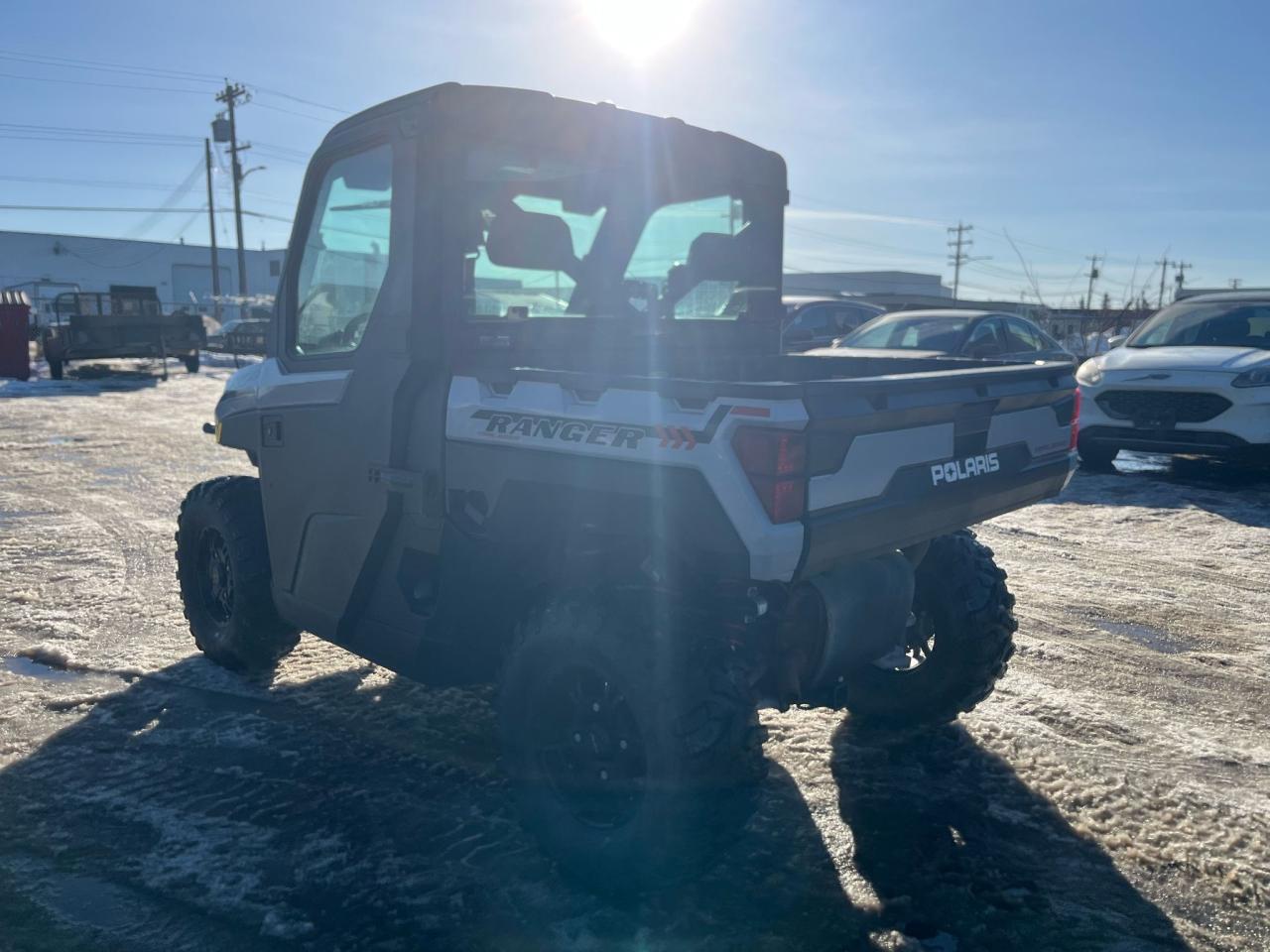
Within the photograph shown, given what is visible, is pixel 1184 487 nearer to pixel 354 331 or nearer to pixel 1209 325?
pixel 1209 325

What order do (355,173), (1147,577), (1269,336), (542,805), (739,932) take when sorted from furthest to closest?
(1269,336)
(1147,577)
(355,173)
(542,805)
(739,932)

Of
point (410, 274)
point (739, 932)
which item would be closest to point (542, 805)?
point (739, 932)

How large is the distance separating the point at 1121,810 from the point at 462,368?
2.72 metres

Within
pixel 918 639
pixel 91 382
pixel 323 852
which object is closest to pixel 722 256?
pixel 918 639

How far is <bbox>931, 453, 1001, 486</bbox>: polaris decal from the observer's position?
3089mm

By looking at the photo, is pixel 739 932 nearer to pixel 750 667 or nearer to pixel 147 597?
pixel 750 667

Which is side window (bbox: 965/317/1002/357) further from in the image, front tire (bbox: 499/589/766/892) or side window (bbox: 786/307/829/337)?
front tire (bbox: 499/589/766/892)

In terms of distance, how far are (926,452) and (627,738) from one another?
126 centimetres

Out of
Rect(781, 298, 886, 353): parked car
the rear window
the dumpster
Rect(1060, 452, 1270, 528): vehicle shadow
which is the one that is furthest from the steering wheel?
the dumpster

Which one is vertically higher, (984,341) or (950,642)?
(984,341)

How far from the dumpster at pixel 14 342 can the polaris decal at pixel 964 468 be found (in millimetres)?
22942

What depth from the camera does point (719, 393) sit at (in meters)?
2.56

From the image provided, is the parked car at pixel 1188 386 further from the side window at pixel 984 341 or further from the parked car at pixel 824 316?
the parked car at pixel 824 316

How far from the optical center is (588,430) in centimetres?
282
